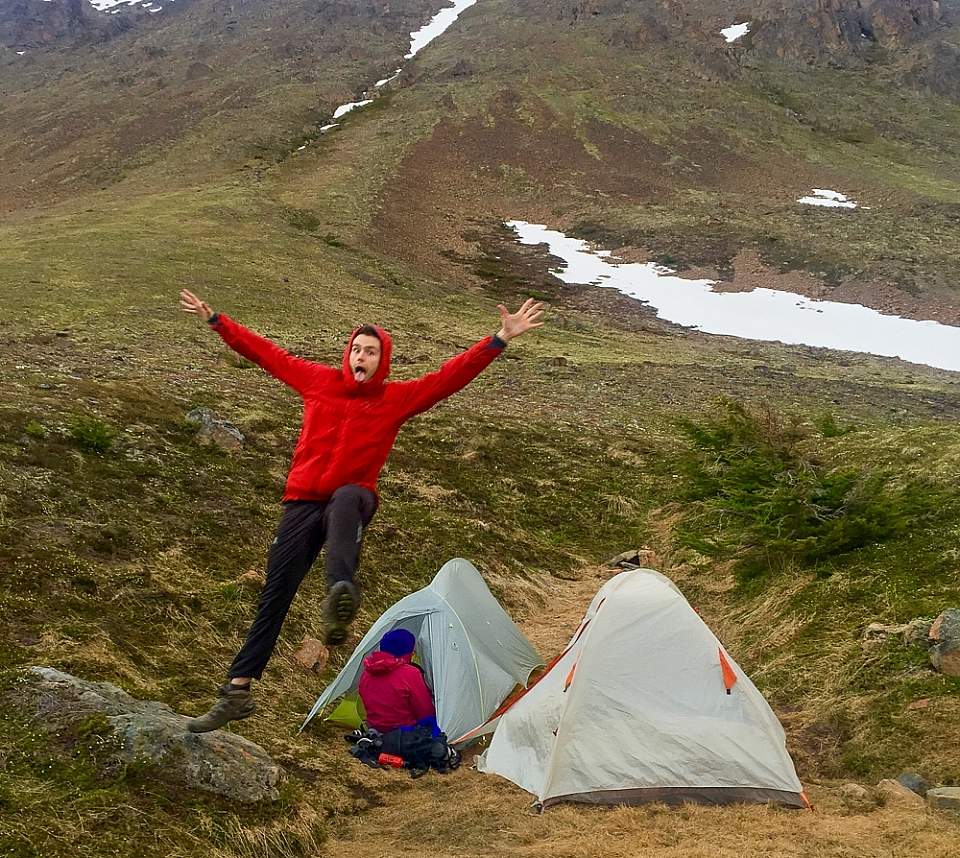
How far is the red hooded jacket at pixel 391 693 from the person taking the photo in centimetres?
876

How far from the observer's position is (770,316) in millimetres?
47969

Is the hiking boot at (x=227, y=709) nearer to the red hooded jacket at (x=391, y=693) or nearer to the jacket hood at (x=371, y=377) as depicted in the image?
the jacket hood at (x=371, y=377)

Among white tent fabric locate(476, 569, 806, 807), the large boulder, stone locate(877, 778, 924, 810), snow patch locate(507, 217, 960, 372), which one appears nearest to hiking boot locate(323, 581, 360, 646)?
the large boulder

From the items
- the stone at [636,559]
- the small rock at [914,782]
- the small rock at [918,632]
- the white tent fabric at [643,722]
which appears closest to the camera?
the small rock at [914,782]

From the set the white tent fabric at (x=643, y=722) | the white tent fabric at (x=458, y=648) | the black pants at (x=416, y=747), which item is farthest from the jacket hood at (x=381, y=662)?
the white tent fabric at (x=643, y=722)

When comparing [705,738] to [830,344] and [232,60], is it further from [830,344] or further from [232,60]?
[232,60]

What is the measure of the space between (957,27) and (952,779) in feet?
533

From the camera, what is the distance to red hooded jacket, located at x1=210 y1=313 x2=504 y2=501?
608 centimetres

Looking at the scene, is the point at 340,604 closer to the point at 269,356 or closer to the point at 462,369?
the point at 462,369

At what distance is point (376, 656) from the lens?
355 inches

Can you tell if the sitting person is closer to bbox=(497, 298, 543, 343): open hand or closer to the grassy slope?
the grassy slope

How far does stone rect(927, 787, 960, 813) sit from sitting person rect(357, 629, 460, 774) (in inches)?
178

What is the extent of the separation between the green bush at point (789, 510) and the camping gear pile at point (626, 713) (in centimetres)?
Answer: 399

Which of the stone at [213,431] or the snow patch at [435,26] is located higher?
the snow patch at [435,26]
